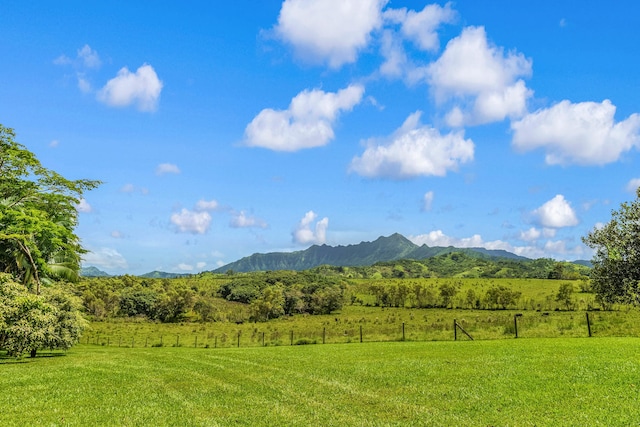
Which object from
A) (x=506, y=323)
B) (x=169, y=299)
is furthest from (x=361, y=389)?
(x=169, y=299)

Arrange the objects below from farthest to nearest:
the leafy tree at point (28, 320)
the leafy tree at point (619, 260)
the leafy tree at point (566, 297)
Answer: the leafy tree at point (566, 297) < the leafy tree at point (619, 260) < the leafy tree at point (28, 320)

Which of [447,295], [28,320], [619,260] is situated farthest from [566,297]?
[28,320]

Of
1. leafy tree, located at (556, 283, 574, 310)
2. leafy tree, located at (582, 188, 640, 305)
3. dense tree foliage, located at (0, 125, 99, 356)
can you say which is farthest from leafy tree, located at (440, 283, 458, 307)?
dense tree foliage, located at (0, 125, 99, 356)

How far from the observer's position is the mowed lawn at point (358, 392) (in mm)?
13836

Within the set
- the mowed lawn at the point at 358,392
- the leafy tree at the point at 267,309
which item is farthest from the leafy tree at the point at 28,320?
the leafy tree at the point at 267,309

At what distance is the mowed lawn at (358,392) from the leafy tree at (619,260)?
22.0m

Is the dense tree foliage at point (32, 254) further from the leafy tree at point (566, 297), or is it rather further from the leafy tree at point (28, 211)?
the leafy tree at point (566, 297)

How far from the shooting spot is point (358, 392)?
18078 millimetres

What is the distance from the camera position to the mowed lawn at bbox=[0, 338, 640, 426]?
13.8 m

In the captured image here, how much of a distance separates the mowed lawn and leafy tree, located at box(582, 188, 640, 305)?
72.2 ft

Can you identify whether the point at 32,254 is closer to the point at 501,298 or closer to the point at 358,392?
the point at 358,392

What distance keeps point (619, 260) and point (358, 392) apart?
4002 centimetres

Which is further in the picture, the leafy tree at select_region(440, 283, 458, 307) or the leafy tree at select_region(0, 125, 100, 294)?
the leafy tree at select_region(440, 283, 458, 307)

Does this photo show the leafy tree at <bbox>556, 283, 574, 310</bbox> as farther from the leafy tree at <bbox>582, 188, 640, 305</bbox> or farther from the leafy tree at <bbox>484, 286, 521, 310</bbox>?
the leafy tree at <bbox>582, 188, 640, 305</bbox>
